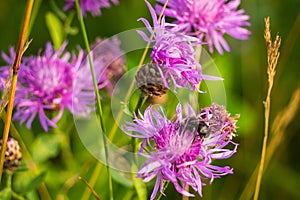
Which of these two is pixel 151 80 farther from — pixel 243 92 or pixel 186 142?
pixel 243 92

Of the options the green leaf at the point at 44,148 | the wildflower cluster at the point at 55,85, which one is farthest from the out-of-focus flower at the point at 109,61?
the green leaf at the point at 44,148

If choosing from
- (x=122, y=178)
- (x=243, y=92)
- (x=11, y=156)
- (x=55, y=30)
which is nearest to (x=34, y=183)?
(x=11, y=156)

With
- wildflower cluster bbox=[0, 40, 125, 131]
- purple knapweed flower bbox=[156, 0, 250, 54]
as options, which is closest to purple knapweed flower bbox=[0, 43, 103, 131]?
wildflower cluster bbox=[0, 40, 125, 131]

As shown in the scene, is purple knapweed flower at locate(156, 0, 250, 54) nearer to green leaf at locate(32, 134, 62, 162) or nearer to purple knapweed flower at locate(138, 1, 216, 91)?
purple knapweed flower at locate(138, 1, 216, 91)

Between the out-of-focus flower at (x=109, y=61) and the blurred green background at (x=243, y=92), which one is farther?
the blurred green background at (x=243, y=92)

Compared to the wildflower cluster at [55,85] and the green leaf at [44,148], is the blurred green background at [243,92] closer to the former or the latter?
the green leaf at [44,148]

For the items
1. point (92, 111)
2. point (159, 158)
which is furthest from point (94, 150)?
point (159, 158)

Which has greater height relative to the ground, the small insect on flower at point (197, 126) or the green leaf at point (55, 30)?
the green leaf at point (55, 30)
